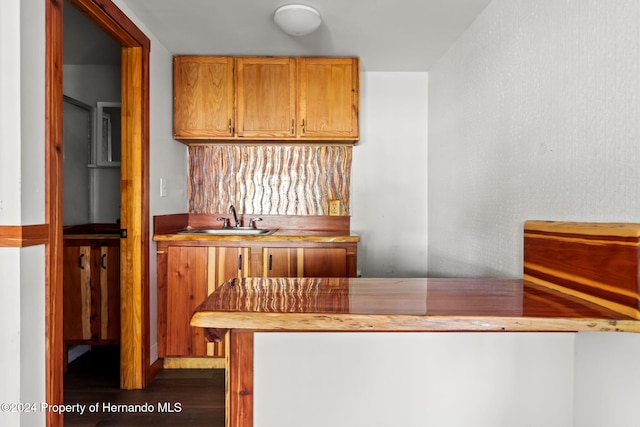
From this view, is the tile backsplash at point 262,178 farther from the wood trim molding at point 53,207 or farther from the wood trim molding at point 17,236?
the wood trim molding at point 17,236

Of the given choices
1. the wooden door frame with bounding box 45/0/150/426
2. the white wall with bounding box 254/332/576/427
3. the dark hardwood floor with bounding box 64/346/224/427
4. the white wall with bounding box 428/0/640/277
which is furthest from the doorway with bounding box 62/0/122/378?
the white wall with bounding box 428/0/640/277

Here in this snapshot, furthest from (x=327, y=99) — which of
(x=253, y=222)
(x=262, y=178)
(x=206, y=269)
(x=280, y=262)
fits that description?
(x=206, y=269)

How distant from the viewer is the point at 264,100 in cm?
296

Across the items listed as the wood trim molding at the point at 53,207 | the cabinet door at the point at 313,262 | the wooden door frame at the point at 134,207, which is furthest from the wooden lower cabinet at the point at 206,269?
the wood trim molding at the point at 53,207

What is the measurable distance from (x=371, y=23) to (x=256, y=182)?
61.4 inches

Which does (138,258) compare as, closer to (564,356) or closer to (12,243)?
(12,243)

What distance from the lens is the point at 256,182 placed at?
3.33m

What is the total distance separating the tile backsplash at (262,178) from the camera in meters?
3.32

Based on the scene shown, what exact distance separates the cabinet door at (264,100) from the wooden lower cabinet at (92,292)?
1331mm

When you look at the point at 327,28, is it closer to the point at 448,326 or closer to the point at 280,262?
the point at 280,262

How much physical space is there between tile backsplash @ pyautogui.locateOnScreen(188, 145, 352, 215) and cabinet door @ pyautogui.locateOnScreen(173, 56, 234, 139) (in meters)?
0.35

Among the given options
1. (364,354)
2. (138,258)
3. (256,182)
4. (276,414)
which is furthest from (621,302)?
(256,182)

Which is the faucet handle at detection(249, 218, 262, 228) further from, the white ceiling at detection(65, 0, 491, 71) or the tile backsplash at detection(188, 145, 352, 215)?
the white ceiling at detection(65, 0, 491, 71)

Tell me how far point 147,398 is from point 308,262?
4.22ft
